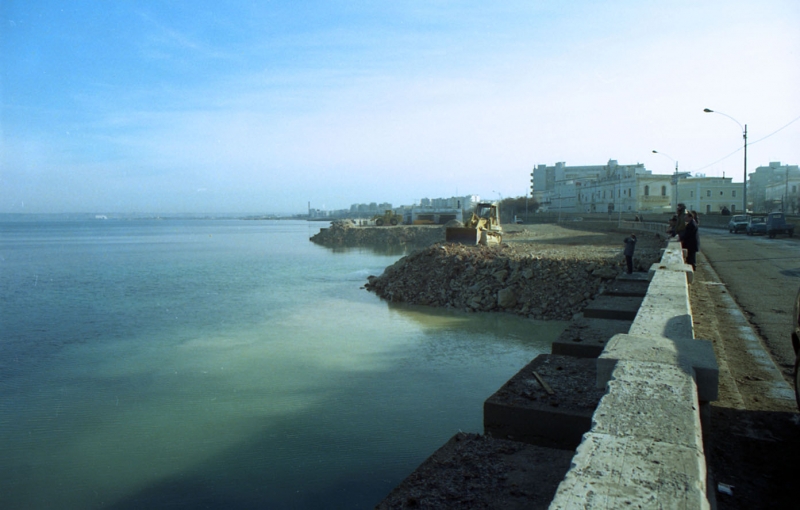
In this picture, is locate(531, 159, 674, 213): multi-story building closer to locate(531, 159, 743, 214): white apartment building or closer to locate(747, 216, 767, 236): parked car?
locate(531, 159, 743, 214): white apartment building

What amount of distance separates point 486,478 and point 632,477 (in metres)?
1.71

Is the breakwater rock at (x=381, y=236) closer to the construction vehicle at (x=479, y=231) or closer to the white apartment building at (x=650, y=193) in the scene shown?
the white apartment building at (x=650, y=193)

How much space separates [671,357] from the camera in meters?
3.31

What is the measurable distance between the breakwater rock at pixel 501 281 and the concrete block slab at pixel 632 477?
1508 cm

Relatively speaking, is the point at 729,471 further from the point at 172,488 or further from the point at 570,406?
the point at 172,488

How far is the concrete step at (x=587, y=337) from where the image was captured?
18.2ft

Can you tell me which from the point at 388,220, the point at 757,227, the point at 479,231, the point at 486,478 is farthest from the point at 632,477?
the point at 388,220

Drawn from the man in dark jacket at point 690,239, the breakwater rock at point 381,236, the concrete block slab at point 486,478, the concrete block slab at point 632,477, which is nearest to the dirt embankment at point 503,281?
the man in dark jacket at point 690,239

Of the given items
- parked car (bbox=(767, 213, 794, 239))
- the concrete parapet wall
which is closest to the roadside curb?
the concrete parapet wall

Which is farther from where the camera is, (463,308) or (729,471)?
(463,308)

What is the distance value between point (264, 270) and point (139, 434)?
26.8 metres

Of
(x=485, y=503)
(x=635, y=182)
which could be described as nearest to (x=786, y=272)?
(x=485, y=503)

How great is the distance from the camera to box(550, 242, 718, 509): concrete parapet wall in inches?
79.3

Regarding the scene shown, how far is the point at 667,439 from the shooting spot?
2.34 meters
